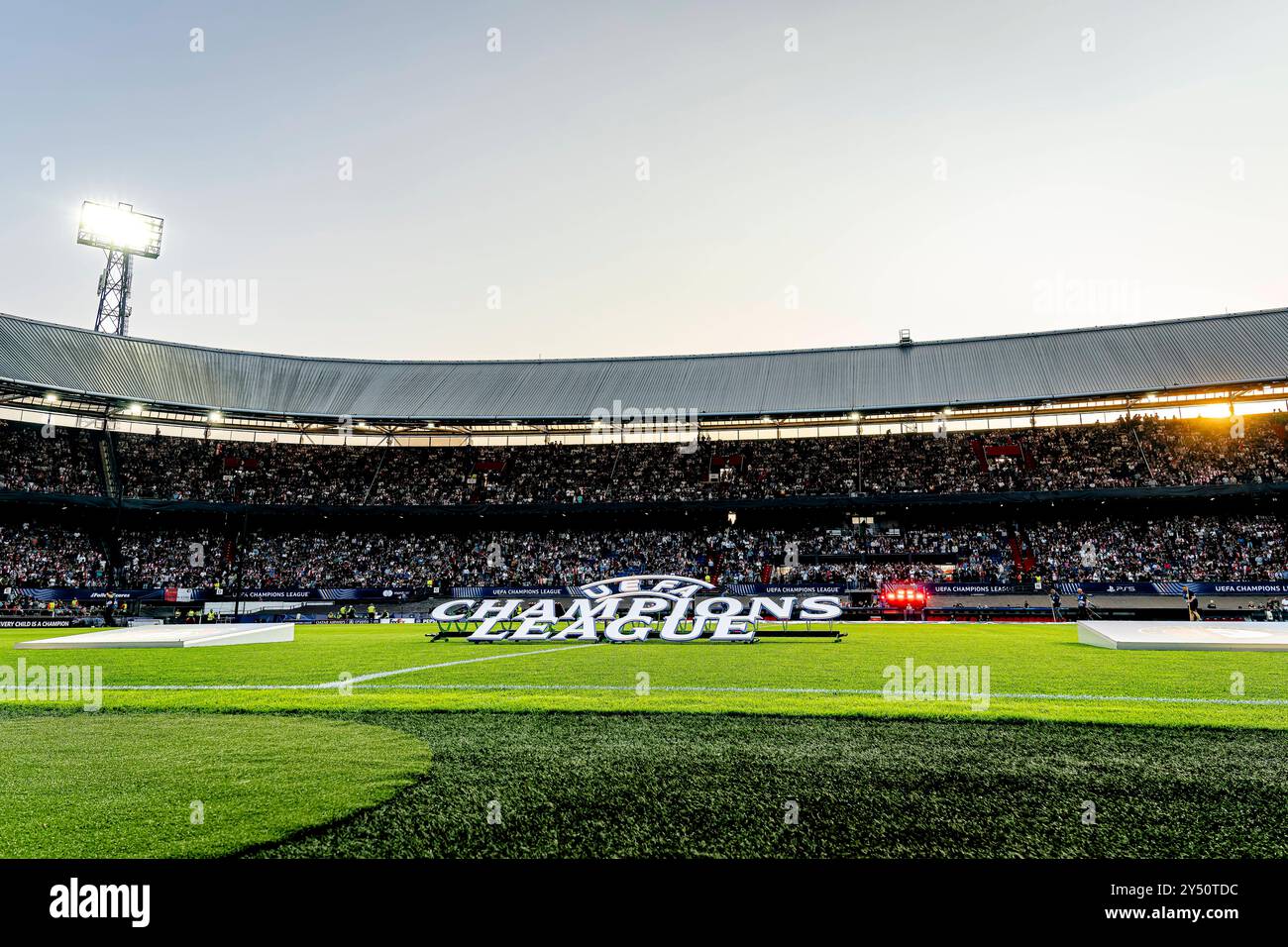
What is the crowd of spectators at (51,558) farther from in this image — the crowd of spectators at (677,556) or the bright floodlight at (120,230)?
the bright floodlight at (120,230)

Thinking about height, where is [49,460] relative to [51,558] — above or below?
above

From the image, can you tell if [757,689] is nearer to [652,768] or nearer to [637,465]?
[652,768]

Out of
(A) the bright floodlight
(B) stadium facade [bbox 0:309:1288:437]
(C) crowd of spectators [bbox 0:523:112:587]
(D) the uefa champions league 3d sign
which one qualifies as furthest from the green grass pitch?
(A) the bright floodlight

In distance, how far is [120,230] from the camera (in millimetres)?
51750

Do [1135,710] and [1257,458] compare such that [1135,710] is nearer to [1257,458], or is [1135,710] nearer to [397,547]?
[1257,458]

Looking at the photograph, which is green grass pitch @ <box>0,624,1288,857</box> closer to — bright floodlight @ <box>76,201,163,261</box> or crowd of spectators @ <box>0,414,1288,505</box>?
crowd of spectators @ <box>0,414,1288,505</box>

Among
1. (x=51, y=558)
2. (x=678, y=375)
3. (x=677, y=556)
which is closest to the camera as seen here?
(x=51, y=558)

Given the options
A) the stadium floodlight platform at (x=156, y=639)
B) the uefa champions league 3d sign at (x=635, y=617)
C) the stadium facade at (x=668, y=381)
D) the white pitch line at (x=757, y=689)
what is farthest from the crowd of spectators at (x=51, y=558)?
the white pitch line at (x=757, y=689)

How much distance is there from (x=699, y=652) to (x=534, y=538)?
1473 inches

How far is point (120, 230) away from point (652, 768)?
61098 millimetres

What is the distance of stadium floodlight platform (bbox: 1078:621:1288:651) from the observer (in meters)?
17.2

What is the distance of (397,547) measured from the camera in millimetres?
53656

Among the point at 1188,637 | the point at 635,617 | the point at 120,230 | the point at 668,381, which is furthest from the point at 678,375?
the point at 1188,637
